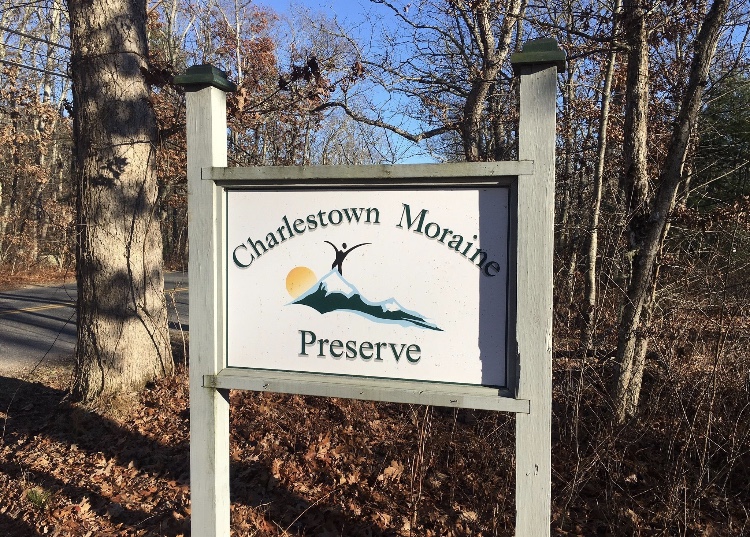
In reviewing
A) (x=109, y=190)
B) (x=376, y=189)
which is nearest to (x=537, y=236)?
(x=376, y=189)

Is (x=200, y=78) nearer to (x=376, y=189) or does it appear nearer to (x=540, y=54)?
(x=376, y=189)

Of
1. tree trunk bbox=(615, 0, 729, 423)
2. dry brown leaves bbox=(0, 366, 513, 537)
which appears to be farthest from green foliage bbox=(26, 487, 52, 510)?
tree trunk bbox=(615, 0, 729, 423)

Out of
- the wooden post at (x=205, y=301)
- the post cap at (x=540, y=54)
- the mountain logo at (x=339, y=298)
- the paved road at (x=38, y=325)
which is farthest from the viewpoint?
the paved road at (x=38, y=325)

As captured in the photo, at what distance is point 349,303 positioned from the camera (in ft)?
8.68

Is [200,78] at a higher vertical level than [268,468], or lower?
higher

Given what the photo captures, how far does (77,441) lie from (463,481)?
3.47m

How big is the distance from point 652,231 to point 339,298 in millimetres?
3158

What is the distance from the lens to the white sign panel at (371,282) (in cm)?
247

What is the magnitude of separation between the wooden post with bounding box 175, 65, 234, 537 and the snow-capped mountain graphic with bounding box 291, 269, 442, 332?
474 mm

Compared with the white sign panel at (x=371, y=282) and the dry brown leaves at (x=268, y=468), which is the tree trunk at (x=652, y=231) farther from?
the white sign panel at (x=371, y=282)

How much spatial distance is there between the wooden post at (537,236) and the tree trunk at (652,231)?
2.61 metres

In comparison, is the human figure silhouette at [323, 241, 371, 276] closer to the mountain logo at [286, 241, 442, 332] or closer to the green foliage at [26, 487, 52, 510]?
the mountain logo at [286, 241, 442, 332]

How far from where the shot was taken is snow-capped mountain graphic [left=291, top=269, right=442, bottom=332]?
2564 millimetres

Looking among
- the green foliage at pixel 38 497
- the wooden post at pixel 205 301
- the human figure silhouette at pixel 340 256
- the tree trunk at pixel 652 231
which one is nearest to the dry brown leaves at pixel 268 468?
the green foliage at pixel 38 497
